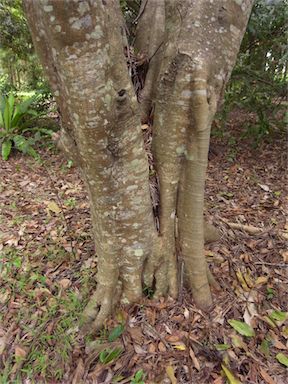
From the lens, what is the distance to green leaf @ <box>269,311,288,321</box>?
2.08m

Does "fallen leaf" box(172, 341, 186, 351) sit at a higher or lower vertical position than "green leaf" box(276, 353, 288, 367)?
higher

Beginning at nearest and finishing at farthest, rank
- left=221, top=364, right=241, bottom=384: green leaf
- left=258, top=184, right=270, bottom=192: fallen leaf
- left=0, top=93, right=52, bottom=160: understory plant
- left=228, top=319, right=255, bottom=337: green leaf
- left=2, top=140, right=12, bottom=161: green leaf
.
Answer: left=221, top=364, right=241, bottom=384: green leaf → left=228, top=319, right=255, bottom=337: green leaf → left=258, top=184, right=270, bottom=192: fallen leaf → left=2, top=140, right=12, bottom=161: green leaf → left=0, top=93, right=52, bottom=160: understory plant

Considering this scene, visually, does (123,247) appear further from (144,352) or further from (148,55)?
(148,55)

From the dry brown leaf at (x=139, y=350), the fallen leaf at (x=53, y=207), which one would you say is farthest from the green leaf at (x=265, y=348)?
the fallen leaf at (x=53, y=207)

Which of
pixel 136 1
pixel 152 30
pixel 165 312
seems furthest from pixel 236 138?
pixel 165 312

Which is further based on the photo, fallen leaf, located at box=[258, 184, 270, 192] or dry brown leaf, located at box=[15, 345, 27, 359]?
fallen leaf, located at box=[258, 184, 270, 192]

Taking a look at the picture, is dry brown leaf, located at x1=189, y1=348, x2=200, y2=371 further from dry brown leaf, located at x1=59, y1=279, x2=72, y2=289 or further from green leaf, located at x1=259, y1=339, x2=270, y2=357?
dry brown leaf, located at x1=59, y1=279, x2=72, y2=289

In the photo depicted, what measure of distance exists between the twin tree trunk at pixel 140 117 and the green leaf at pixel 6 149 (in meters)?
3.28

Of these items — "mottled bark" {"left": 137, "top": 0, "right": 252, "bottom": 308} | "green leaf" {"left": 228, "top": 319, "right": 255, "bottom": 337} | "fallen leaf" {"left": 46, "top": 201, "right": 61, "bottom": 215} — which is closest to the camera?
"mottled bark" {"left": 137, "top": 0, "right": 252, "bottom": 308}

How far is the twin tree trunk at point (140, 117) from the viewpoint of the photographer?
4.35 feet

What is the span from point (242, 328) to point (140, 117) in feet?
4.75

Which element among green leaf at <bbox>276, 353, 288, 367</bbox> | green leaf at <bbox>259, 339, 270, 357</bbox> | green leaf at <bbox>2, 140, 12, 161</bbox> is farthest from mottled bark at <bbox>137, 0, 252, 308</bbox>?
green leaf at <bbox>2, 140, 12, 161</bbox>

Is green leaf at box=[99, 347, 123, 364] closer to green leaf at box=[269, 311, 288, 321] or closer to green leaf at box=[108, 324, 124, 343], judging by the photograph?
green leaf at box=[108, 324, 124, 343]

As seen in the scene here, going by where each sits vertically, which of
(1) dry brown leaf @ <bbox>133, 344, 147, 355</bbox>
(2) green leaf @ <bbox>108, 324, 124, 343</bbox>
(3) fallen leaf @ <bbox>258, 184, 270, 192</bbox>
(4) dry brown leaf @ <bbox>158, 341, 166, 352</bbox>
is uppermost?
(3) fallen leaf @ <bbox>258, 184, 270, 192</bbox>
